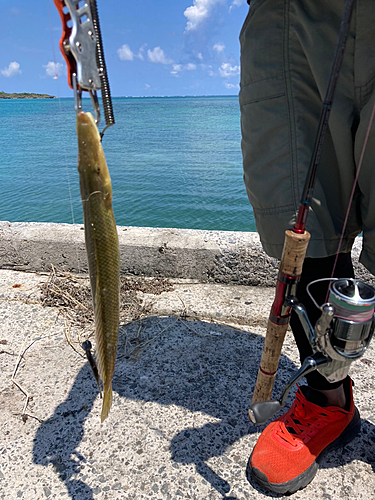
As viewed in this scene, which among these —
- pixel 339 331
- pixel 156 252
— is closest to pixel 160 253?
pixel 156 252

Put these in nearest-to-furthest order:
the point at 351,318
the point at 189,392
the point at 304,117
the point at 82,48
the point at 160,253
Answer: the point at 82,48, the point at 351,318, the point at 304,117, the point at 189,392, the point at 160,253

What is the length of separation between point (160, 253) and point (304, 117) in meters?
2.16

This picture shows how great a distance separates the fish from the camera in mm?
1260

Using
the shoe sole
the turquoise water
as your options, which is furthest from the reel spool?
the turquoise water

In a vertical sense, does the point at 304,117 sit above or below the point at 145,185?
above

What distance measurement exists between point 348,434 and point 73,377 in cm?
177

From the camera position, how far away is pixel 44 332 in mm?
2975

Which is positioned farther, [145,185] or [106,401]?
[145,185]

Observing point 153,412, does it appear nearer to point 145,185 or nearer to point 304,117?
point 304,117

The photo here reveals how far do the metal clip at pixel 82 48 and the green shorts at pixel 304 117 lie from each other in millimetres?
852

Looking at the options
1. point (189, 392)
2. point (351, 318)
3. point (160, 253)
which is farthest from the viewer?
point (160, 253)

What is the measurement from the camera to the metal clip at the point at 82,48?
1124 millimetres

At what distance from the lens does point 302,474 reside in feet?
5.92

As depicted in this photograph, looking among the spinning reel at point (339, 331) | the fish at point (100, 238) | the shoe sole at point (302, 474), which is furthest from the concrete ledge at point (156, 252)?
the fish at point (100, 238)
